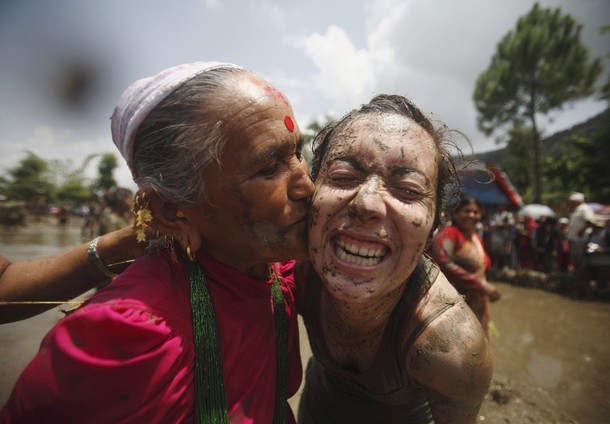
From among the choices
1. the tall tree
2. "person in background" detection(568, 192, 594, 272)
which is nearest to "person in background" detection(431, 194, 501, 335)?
"person in background" detection(568, 192, 594, 272)

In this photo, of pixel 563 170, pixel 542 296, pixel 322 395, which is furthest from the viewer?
pixel 563 170

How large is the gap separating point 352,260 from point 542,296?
8.73 m

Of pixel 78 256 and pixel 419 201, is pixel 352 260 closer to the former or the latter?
pixel 419 201

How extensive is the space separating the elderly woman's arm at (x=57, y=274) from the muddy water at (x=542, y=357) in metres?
2.04

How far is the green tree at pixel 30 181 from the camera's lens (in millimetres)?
35550

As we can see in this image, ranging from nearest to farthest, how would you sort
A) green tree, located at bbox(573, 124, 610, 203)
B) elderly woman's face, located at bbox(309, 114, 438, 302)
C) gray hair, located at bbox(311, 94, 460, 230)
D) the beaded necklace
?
the beaded necklace, elderly woman's face, located at bbox(309, 114, 438, 302), gray hair, located at bbox(311, 94, 460, 230), green tree, located at bbox(573, 124, 610, 203)

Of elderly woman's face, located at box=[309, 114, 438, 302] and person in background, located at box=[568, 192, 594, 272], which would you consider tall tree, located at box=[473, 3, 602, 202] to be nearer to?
person in background, located at box=[568, 192, 594, 272]

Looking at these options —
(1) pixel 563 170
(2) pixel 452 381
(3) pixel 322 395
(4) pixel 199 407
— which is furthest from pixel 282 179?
(1) pixel 563 170

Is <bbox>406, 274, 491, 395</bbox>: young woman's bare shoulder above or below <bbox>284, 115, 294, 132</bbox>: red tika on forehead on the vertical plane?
below

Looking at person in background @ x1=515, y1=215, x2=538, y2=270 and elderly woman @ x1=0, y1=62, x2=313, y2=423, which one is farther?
person in background @ x1=515, y1=215, x2=538, y2=270

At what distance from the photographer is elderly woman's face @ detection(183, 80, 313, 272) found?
1205 millimetres

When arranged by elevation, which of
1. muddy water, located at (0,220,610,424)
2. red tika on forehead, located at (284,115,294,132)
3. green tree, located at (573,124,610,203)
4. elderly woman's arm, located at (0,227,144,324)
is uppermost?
green tree, located at (573,124,610,203)

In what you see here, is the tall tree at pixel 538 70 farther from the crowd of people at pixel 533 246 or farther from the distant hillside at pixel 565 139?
the crowd of people at pixel 533 246

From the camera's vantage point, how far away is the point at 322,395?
2.01 meters
